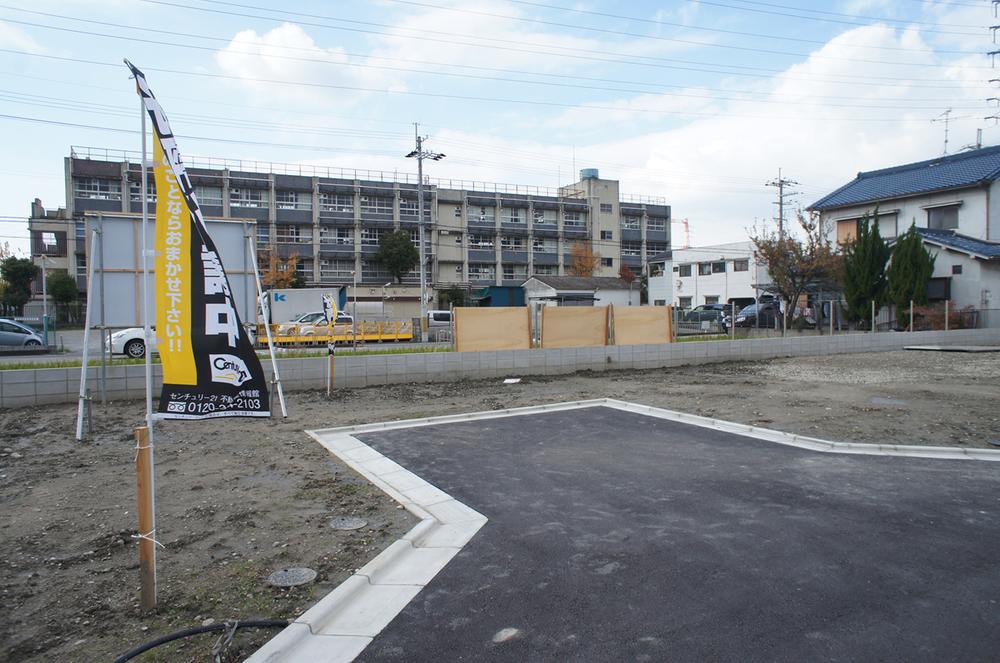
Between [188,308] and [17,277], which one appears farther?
[17,277]

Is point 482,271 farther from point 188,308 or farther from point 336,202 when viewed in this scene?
point 188,308

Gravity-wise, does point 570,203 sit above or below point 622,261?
above

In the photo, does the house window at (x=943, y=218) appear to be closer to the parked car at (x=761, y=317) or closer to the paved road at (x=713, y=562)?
the parked car at (x=761, y=317)

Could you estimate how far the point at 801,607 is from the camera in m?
3.63

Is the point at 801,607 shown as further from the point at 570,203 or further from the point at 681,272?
the point at 570,203

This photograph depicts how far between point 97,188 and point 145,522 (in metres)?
54.3

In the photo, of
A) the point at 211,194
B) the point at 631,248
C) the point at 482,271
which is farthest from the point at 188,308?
the point at 631,248

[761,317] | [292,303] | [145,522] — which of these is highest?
[292,303]

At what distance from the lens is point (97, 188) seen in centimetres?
4769

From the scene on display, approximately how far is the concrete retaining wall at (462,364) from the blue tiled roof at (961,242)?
8838 mm

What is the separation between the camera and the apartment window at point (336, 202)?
54281 mm

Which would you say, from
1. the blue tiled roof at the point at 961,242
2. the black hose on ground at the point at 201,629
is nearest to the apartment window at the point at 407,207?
the blue tiled roof at the point at 961,242

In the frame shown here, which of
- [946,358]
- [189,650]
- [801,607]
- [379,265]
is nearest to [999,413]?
[801,607]

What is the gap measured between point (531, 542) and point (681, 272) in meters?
46.4
